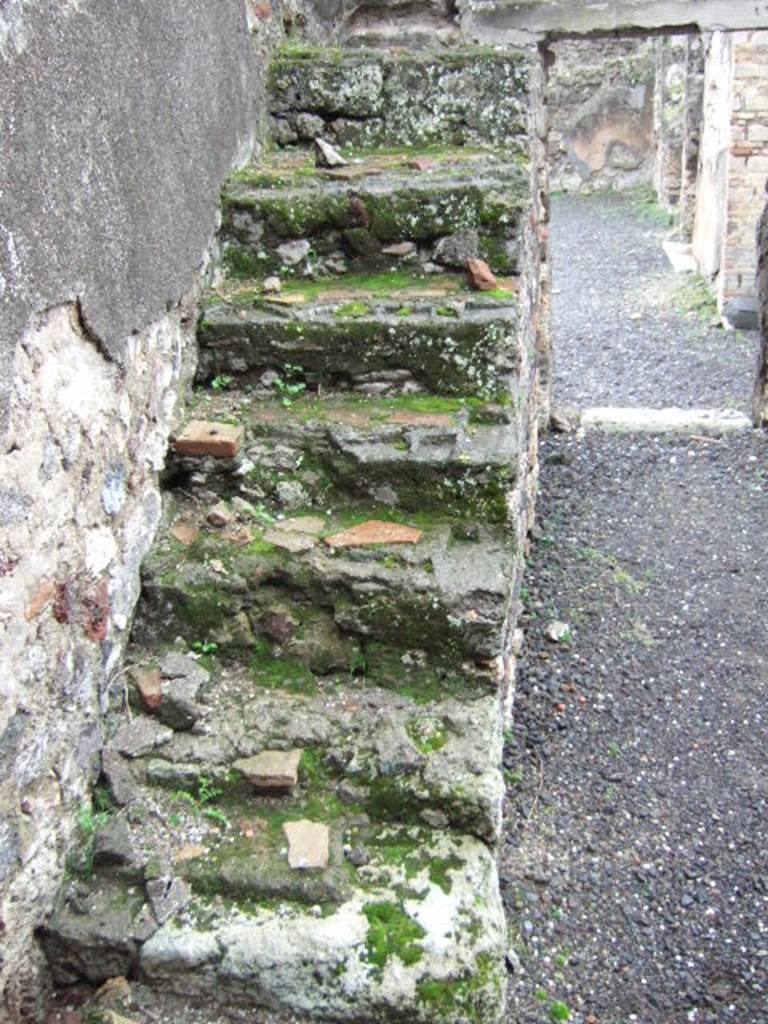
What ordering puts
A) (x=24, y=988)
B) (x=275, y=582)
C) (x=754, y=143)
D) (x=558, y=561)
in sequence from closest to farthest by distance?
(x=24, y=988), (x=275, y=582), (x=558, y=561), (x=754, y=143)

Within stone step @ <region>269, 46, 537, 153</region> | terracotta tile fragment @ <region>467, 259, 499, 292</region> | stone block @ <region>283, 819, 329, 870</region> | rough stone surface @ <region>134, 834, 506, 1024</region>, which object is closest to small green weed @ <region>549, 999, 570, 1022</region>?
rough stone surface @ <region>134, 834, 506, 1024</region>

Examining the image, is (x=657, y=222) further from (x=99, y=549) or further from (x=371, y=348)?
(x=99, y=549)

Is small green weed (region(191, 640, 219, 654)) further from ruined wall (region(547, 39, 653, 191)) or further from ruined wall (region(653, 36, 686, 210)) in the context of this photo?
ruined wall (region(547, 39, 653, 191))

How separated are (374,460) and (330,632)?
48cm

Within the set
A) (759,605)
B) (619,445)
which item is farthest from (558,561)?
(619,445)

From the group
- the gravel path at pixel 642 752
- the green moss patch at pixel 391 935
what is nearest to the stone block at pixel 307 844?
the green moss patch at pixel 391 935

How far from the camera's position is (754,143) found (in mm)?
8945

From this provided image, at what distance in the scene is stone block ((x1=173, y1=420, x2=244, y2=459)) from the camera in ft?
8.55

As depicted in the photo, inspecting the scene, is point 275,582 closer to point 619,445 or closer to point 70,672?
point 70,672

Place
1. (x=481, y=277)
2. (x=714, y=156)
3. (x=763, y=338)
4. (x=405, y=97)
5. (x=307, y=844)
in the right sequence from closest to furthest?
(x=307, y=844) → (x=481, y=277) → (x=405, y=97) → (x=763, y=338) → (x=714, y=156)

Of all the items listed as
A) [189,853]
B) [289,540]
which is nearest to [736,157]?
[289,540]

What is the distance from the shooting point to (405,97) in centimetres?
386

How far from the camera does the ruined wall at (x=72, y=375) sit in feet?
5.99

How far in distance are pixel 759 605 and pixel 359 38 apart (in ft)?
11.9
